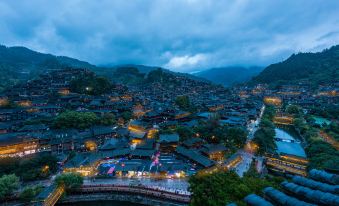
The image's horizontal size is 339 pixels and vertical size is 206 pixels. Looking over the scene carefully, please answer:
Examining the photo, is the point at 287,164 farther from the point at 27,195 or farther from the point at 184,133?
the point at 27,195

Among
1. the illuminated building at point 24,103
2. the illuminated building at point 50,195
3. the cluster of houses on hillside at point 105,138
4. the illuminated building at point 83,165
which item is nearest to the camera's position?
the illuminated building at point 50,195

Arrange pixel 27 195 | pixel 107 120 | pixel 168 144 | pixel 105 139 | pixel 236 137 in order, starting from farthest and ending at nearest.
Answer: pixel 107 120, pixel 105 139, pixel 236 137, pixel 168 144, pixel 27 195

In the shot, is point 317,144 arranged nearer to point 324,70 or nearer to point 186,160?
point 186,160

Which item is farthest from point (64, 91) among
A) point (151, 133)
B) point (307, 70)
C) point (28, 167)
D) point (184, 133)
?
point (307, 70)

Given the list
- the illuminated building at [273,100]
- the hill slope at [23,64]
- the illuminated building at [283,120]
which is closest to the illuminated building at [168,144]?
the illuminated building at [283,120]

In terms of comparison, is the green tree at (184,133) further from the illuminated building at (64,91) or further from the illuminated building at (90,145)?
the illuminated building at (64,91)

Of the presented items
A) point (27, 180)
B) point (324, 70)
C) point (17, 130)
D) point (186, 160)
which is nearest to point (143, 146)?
point (186, 160)

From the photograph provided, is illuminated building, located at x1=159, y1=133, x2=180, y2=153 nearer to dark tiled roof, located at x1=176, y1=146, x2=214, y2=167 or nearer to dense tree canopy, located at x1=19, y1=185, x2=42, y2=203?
dark tiled roof, located at x1=176, y1=146, x2=214, y2=167

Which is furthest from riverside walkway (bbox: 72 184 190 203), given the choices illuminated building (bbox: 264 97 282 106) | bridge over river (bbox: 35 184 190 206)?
illuminated building (bbox: 264 97 282 106)
